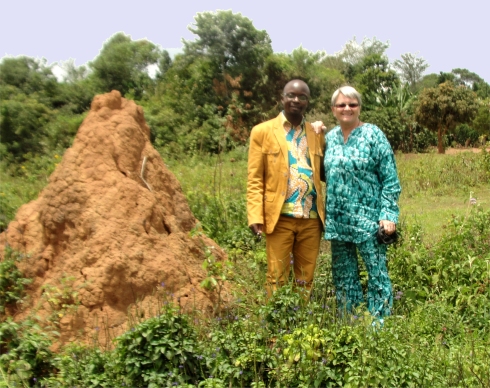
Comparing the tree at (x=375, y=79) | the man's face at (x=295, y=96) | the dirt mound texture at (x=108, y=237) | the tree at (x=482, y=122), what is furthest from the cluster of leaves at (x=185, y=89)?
the man's face at (x=295, y=96)

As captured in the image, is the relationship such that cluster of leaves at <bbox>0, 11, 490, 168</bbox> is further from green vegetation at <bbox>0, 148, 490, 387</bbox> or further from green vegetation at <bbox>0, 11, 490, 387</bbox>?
green vegetation at <bbox>0, 148, 490, 387</bbox>

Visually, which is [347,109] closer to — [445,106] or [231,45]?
[231,45]

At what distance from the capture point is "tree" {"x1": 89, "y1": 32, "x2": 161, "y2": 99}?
22.0m

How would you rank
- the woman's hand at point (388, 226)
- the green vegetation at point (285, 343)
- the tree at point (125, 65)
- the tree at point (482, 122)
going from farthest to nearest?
the tree at point (482, 122)
the tree at point (125, 65)
the woman's hand at point (388, 226)
the green vegetation at point (285, 343)

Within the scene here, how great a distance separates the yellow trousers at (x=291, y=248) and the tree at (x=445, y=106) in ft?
76.2

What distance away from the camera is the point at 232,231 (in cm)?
570

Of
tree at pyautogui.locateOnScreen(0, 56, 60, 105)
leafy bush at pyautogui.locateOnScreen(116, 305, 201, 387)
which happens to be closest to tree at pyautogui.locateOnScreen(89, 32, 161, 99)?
tree at pyautogui.locateOnScreen(0, 56, 60, 105)

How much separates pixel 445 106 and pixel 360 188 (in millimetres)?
23214

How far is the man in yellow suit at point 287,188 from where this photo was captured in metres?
3.74

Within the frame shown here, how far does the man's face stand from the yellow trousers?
0.78 meters

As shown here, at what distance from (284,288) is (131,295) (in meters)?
1.20

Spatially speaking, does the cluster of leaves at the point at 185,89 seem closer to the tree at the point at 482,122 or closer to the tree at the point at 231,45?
the tree at the point at 231,45

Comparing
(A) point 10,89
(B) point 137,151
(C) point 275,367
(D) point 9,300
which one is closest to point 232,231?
(B) point 137,151

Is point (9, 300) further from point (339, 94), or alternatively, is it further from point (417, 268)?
point (417, 268)
